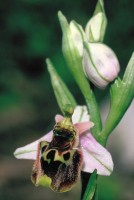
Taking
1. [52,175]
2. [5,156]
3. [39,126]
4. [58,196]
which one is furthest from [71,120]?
[39,126]

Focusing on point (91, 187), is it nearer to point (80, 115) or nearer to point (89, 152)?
point (89, 152)

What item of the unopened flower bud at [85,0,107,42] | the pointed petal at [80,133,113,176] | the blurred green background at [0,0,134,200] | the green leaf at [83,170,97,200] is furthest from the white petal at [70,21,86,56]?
the blurred green background at [0,0,134,200]

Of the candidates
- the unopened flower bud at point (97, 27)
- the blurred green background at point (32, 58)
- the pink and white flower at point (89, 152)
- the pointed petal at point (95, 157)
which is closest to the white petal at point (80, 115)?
the pink and white flower at point (89, 152)

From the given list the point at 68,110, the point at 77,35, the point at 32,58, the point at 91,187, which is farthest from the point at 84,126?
the point at 32,58

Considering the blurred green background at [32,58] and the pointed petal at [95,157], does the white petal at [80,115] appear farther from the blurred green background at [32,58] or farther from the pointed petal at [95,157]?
the blurred green background at [32,58]

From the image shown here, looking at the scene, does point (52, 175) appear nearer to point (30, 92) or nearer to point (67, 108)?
point (67, 108)

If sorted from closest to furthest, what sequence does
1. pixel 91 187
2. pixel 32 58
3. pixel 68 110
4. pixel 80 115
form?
pixel 91 187, pixel 68 110, pixel 80 115, pixel 32 58
